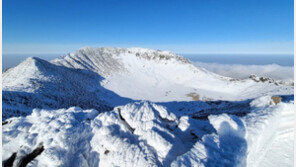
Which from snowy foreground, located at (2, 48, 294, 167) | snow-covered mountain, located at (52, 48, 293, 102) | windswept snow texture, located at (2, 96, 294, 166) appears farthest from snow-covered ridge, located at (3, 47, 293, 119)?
windswept snow texture, located at (2, 96, 294, 166)

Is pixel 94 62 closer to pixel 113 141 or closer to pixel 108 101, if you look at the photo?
pixel 108 101

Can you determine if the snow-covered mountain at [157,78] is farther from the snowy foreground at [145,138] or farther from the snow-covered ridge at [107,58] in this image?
the snowy foreground at [145,138]

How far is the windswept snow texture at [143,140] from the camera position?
7207 millimetres

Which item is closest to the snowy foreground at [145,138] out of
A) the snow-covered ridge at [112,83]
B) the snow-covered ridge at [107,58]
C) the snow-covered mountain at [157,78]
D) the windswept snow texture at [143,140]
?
the windswept snow texture at [143,140]

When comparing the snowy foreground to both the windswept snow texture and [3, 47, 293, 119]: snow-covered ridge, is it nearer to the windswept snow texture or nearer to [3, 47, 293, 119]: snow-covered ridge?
the windswept snow texture

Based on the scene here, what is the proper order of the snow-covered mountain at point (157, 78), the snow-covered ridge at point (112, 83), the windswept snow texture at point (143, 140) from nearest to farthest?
the windswept snow texture at point (143, 140), the snow-covered ridge at point (112, 83), the snow-covered mountain at point (157, 78)

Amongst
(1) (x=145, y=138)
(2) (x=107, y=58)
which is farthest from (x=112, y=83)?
(1) (x=145, y=138)

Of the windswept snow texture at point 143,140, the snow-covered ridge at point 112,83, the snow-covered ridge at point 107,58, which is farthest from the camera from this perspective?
the snow-covered ridge at point 107,58

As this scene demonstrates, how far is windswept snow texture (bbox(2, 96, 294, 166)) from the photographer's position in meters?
7.21

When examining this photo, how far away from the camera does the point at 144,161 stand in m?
7.30

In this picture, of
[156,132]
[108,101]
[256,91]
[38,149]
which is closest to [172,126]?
[156,132]

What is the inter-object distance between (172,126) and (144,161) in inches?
139

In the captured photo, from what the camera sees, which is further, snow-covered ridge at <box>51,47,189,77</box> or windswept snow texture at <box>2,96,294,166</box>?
snow-covered ridge at <box>51,47,189,77</box>

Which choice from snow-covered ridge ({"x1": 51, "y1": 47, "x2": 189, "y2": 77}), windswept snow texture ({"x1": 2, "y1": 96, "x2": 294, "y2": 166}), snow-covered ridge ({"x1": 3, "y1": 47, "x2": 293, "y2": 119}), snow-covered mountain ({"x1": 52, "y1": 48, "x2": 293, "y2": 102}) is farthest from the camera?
snow-covered ridge ({"x1": 51, "y1": 47, "x2": 189, "y2": 77})
